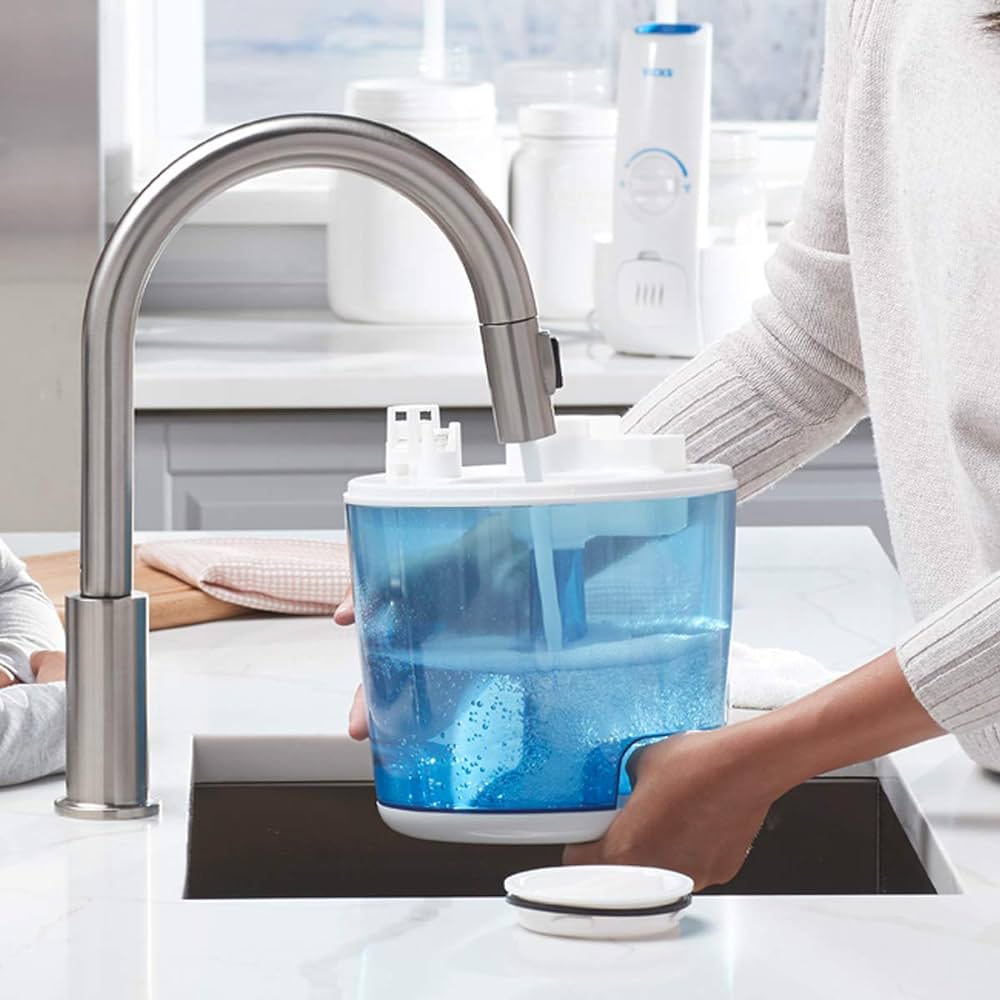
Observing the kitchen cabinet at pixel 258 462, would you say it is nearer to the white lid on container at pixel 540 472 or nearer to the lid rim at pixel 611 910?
the white lid on container at pixel 540 472

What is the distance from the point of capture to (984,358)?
0.97 metres

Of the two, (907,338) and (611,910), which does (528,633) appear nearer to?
(611,910)

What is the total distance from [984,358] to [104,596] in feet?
1.52

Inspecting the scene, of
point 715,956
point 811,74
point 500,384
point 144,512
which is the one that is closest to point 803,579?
point 500,384

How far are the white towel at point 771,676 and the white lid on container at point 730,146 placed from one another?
1503mm

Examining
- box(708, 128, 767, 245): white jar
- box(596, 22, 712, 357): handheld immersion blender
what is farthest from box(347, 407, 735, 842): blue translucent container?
box(708, 128, 767, 245): white jar

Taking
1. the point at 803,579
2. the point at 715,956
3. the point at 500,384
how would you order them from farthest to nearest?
the point at 803,579
the point at 500,384
the point at 715,956

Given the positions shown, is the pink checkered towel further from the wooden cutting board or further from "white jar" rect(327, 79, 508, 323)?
"white jar" rect(327, 79, 508, 323)

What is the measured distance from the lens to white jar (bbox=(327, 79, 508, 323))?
2.65 meters

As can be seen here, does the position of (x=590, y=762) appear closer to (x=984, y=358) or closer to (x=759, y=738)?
(x=759, y=738)

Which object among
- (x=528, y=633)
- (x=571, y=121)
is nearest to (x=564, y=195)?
(x=571, y=121)

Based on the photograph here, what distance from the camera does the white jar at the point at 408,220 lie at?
2648mm

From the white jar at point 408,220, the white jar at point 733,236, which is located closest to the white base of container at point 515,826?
the white jar at point 733,236

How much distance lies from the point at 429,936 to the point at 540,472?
24 cm
